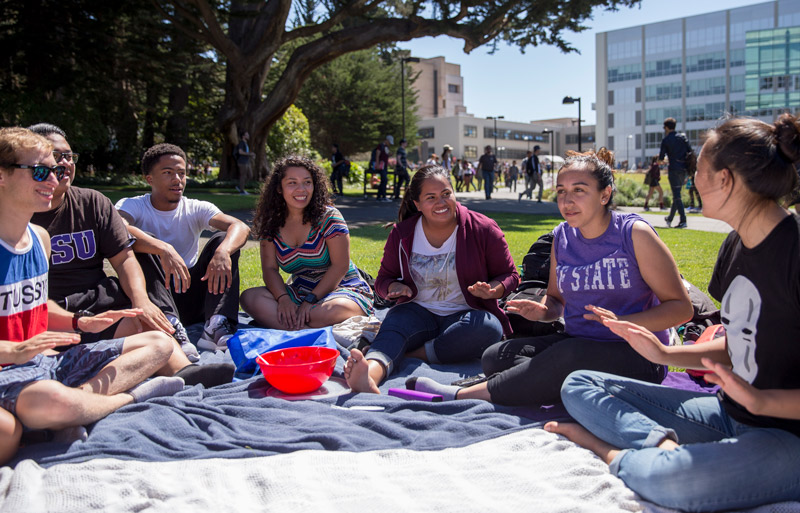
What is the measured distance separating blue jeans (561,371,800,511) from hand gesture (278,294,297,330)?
8.49 feet

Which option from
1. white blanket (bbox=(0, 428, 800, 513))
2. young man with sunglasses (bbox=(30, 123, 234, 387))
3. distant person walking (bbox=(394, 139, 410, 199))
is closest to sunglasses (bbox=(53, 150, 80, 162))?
young man with sunglasses (bbox=(30, 123, 234, 387))

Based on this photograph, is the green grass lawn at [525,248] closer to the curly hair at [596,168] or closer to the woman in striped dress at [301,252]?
the woman in striped dress at [301,252]

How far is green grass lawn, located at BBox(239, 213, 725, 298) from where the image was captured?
7328mm

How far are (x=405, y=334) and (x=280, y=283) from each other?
136 cm

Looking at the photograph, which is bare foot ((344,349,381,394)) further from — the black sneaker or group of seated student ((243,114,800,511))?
the black sneaker

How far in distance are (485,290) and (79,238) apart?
104 inches

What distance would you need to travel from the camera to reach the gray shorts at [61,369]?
268cm

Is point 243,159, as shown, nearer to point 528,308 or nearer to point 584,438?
point 528,308

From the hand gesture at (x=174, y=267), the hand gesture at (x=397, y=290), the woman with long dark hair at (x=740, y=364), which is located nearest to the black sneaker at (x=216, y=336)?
the hand gesture at (x=174, y=267)

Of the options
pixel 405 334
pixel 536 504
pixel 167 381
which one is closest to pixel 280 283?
pixel 405 334

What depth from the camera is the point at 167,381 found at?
3414 mm

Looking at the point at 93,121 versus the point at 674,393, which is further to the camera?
the point at 93,121

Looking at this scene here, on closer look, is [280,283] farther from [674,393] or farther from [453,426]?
[674,393]

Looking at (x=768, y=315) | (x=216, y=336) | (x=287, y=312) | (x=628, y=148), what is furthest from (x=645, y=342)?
(x=628, y=148)
